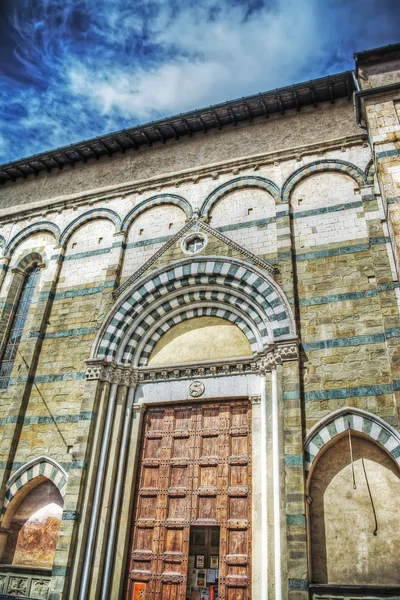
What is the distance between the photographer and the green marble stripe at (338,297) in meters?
8.23

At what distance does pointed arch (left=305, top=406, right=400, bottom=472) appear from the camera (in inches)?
277

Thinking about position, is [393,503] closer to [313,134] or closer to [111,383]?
[111,383]

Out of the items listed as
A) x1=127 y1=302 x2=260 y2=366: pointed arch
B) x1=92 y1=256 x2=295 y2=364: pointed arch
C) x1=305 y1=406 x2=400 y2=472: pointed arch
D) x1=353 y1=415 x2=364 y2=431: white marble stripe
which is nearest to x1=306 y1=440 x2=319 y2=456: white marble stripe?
x1=305 y1=406 x2=400 y2=472: pointed arch

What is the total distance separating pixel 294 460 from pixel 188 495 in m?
2.09

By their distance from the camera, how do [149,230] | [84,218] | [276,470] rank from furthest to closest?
1. [84,218]
2. [149,230]
3. [276,470]

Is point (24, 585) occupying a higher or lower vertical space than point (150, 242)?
lower

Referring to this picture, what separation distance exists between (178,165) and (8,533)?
8498 mm

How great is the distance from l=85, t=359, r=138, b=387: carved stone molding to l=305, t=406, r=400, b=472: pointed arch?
3.72 m

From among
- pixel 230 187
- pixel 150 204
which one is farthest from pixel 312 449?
pixel 150 204

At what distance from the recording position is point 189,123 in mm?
11289

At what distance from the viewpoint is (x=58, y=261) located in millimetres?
11281

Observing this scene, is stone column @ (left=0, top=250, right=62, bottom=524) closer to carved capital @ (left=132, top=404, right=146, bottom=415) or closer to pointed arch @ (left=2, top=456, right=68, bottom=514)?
pointed arch @ (left=2, top=456, right=68, bottom=514)

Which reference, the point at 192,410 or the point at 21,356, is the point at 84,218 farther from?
the point at 192,410

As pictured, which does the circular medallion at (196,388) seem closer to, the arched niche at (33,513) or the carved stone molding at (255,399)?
the carved stone molding at (255,399)
